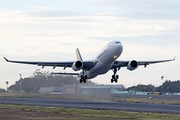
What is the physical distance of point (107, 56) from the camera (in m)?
51.2

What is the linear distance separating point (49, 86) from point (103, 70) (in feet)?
191

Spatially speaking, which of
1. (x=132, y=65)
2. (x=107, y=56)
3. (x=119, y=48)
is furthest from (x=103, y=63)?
(x=132, y=65)

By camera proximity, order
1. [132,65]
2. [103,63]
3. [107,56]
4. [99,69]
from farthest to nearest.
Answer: [132,65] < [99,69] < [103,63] < [107,56]

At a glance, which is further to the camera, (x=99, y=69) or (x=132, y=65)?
(x=132, y=65)

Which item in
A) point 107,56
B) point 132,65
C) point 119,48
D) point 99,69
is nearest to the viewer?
point 119,48

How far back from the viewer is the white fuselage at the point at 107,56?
5006 centimetres

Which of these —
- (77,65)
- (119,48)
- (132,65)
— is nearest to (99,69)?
(77,65)

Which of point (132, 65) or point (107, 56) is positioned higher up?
point (107, 56)

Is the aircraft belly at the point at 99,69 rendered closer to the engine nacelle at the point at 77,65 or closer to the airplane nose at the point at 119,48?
the engine nacelle at the point at 77,65

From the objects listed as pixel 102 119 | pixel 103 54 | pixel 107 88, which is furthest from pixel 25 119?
pixel 107 88

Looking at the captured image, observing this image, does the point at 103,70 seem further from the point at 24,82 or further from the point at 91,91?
the point at 24,82

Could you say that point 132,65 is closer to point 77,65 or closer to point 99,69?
point 99,69

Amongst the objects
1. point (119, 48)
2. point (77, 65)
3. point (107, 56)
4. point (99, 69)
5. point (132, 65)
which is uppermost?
point (119, 48)

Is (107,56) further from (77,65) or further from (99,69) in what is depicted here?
(77,65)
